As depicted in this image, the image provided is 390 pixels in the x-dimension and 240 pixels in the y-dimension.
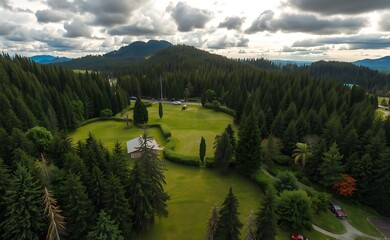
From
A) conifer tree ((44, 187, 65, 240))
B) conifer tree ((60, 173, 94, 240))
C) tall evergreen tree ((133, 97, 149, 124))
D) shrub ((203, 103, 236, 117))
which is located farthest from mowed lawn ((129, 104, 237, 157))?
conifer tree ((44, 187, 65, 240))

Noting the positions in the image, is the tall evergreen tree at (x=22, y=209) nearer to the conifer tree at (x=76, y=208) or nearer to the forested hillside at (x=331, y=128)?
the conifer tree at (x=76, y=208)

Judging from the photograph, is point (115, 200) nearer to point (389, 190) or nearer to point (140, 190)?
point (140, 190)

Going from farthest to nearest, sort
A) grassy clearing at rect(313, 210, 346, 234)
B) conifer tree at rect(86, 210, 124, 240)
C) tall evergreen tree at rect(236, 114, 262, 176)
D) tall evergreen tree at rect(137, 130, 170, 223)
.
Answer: tall evergreen tree at rect(236, 114, 262, 176)
grassy clearing at rect(313, 210, 346, 234)
tall evergreen tree at rect(137, 130, 170, 223)
conifer tree at rect(86, 210, 124, 240)

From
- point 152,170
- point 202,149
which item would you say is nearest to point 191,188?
point 202,149

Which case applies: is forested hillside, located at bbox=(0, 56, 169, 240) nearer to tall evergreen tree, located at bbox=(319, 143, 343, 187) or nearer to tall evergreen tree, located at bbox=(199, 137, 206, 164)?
tall evergreen tree, located at bbox=(199, 137, 206, 164)

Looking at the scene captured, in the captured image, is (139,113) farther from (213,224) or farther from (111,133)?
(213,224)

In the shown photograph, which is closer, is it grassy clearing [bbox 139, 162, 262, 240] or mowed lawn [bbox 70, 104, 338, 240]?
grassy clearing [bbox 139, 162, 262, 240]

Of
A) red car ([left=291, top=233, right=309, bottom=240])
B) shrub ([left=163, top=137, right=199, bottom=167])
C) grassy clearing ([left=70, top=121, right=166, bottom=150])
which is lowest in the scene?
grassy clearing ([left=70, top=121, right=166, bottom=150])
